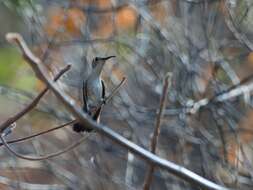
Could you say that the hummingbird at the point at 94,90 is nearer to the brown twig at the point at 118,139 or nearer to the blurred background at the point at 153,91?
the blurred background at the point at 153,91

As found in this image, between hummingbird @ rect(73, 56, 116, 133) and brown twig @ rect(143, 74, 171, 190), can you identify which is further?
hummingbird @ rect(73, 56, 116, 133)

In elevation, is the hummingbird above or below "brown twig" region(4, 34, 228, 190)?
below

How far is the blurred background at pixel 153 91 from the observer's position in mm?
3451

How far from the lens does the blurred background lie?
3451mm

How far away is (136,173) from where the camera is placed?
4020 millimetres

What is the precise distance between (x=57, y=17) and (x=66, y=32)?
30 centimetres

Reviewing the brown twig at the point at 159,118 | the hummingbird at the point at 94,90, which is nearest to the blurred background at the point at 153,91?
the hummingbird at the point at 94,90

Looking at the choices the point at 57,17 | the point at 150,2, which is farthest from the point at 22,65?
the point at 150,2

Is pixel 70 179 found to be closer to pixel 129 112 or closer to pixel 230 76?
pixel 129 112

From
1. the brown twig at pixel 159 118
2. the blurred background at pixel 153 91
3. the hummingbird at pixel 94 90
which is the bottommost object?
the blurred background at pixel 153 91

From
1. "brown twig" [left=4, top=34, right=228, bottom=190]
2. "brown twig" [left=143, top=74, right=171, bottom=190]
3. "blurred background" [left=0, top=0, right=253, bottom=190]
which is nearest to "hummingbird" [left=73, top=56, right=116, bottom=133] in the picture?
"blurred background" [left=0, top=0, right=253, bottom=190]

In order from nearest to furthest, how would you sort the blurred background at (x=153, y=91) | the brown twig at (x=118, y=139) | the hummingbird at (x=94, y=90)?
the brown twig at (x=118, y=139) < the hummingbird at (x=94, y=90) < the blurred background at (x=153, y=91)

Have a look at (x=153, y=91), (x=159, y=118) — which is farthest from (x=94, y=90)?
(x=153, y=91)

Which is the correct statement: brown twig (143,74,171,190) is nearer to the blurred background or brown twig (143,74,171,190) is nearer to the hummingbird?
the hummingbird
